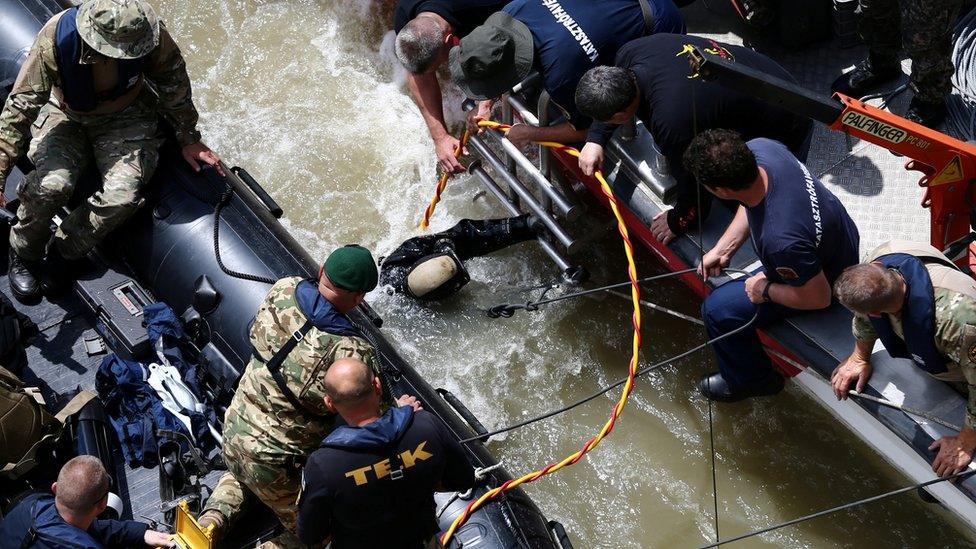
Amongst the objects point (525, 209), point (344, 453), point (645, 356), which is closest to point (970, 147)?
point (645, 356)

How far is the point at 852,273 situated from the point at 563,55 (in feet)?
4.62

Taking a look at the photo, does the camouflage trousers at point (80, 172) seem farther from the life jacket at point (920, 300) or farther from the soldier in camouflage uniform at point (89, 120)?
the life jacket at point (920, 300)

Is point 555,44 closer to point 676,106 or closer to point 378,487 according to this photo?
point 676,106

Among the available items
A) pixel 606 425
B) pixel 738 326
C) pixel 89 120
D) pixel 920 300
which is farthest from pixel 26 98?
pixel 920 300

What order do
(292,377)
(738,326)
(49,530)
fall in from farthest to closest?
1. (738,326)
2. (49,530)
3. (292,377)

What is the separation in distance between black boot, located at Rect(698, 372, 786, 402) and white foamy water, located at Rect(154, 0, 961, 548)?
1.32 feet

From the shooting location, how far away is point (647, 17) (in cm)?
388

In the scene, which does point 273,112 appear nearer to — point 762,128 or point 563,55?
point 563,55

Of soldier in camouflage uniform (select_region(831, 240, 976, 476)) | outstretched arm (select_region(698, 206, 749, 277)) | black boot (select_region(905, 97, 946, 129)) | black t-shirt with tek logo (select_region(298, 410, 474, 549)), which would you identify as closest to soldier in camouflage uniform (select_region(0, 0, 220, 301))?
black t-shirt with tek logo (select_region(298, 410, 474, 549))

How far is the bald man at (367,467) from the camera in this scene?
2.70m

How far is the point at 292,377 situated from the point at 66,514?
86 cm

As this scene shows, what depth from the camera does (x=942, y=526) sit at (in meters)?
3.90

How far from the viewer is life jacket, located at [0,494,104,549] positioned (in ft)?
10.3

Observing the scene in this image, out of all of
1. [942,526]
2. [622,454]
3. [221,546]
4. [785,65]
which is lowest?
[942,526]
